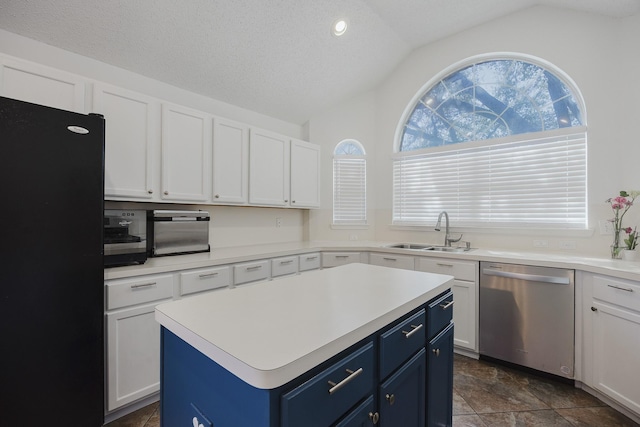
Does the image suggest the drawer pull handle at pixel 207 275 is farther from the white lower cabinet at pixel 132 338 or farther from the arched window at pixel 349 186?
the arched window at pixel 349 186

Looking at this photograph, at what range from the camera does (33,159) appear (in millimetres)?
1444

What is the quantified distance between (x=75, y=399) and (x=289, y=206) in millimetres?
Result: 2353

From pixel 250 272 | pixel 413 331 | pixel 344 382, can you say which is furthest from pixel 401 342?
pixel 250 272

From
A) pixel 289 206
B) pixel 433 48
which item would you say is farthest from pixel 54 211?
pixel 433 48

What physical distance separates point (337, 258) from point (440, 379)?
74.4 inches

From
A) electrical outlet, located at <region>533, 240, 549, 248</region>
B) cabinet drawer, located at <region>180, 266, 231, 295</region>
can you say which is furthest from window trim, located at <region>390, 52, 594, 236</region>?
cabinet drawer, located at <region>180, 266, 231, 295</region>

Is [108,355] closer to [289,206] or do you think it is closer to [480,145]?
[289,206]

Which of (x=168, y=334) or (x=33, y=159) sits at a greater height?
(x=33, y=159)

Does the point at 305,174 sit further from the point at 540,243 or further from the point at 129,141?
the point at 540,243

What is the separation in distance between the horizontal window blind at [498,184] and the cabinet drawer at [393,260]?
0.83m

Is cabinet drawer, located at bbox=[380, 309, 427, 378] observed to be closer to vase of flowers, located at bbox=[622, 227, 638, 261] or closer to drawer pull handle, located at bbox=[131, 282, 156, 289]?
drawer pull handle, located at bbox=[131, 282, 156, 289]

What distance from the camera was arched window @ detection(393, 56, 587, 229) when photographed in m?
2.78

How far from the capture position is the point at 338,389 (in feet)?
2.61

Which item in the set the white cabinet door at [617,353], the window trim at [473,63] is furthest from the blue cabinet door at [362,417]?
the window trim at [473,63]
